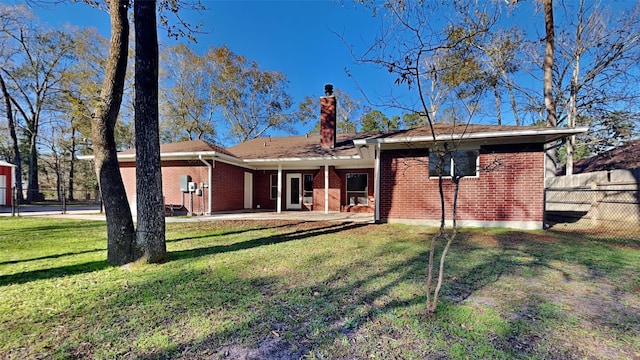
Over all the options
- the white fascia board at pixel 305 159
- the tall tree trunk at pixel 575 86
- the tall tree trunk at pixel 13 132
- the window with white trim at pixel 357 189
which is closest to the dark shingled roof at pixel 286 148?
the white fascia board at pixel 305 159

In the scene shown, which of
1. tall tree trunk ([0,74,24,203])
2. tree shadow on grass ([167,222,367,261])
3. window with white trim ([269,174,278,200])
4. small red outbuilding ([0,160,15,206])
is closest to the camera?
tree shadow on grass ([167,222,367,261])

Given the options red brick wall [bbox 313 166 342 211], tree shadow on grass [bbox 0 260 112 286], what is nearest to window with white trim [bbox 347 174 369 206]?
red brick wall [bbox 313 166 342 211]

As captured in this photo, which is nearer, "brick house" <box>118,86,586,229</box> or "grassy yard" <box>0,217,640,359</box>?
"grassy yard" <box>0,217,640,359</box>

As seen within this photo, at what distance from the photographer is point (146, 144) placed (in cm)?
424

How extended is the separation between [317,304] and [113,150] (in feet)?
13.3

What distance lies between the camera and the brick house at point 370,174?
7.95 metres

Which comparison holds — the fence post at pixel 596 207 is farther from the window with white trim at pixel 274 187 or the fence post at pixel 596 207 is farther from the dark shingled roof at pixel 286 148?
the window with white trim at pixel 274 187

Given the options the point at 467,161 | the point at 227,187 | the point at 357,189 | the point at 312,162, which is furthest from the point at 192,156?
the point at 467,161

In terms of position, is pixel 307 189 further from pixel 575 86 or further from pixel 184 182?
pixel 575 86

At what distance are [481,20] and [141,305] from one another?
534 centimetres

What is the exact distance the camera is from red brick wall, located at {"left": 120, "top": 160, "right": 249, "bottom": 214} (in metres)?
11.5

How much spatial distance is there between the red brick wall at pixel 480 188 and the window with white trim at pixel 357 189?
4.22 m

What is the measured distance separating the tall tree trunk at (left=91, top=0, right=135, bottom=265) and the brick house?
4.93 m

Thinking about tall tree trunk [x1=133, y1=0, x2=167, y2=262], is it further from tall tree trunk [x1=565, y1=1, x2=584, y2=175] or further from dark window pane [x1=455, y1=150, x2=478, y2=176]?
tall tree trunk [x1=565, y1=1, x2=584, y2=175]
